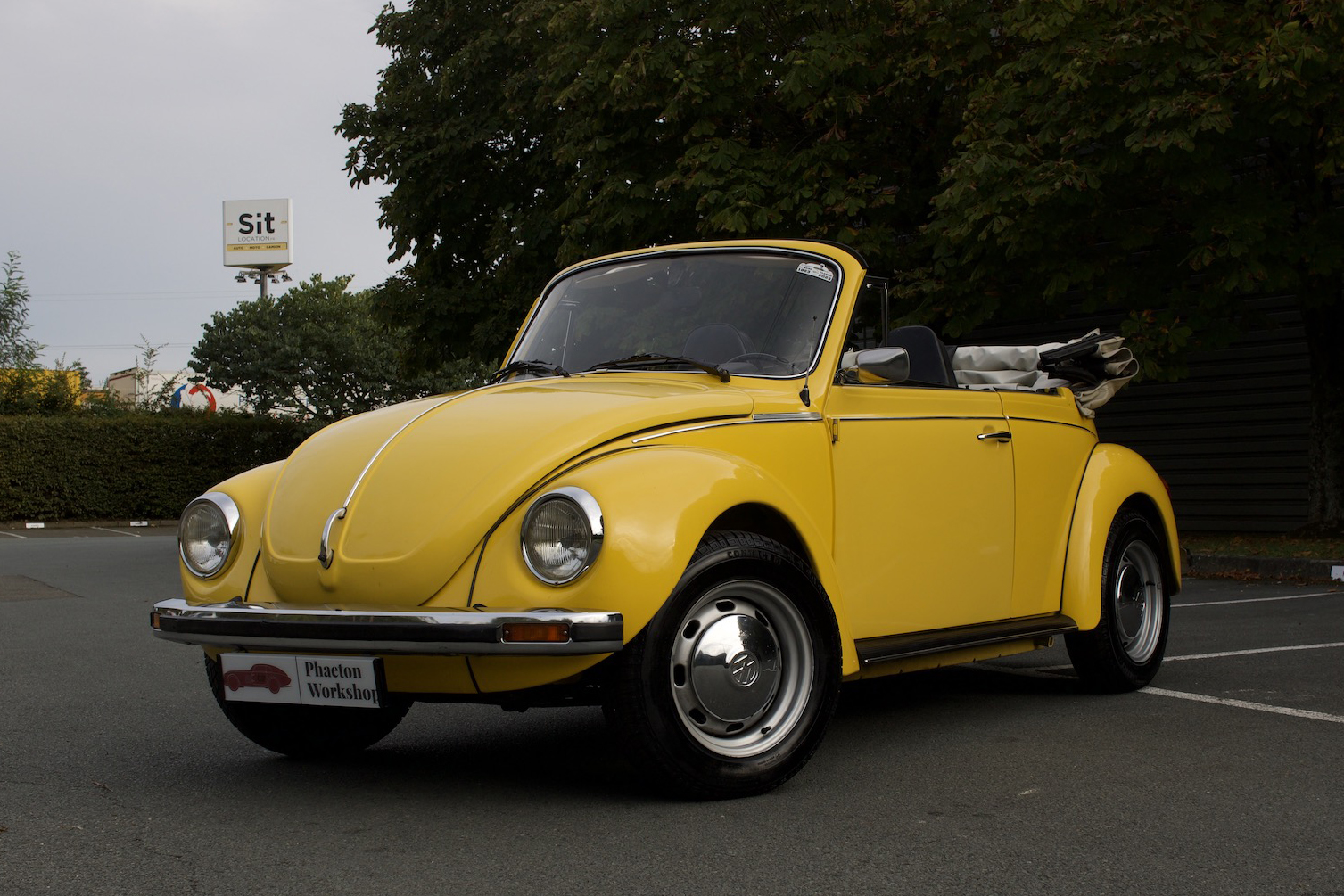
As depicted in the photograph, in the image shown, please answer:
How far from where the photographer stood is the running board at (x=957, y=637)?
16.0 feet

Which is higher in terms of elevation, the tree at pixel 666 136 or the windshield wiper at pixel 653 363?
the tree at pixel 666 136

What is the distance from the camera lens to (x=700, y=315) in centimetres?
540

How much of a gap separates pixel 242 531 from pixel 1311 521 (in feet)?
46.8

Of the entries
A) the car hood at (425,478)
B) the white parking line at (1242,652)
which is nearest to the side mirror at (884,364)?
the car hood at (425,478)

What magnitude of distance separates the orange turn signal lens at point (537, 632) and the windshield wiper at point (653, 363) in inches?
55.0

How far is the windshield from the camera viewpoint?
17.0 ft

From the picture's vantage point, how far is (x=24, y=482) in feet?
92.5

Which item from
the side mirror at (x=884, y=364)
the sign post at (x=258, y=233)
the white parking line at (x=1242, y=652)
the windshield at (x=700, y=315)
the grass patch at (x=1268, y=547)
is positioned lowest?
the grass patch at (x=1268, y=547)

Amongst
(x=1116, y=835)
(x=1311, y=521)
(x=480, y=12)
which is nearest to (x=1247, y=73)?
(x=1311, y=521)

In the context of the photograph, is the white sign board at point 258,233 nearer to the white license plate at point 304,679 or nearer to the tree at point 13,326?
the tree at point 13,326

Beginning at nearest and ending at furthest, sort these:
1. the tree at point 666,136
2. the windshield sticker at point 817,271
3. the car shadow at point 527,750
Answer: the car shadow at point 527,750, the windshield sticker at point 817,271, the tree at point 666,136

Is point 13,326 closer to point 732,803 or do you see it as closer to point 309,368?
point 309,368

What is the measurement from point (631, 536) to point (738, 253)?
1881mm

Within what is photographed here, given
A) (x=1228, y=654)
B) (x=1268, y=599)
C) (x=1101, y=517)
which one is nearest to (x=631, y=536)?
(x=1101, y=517)
